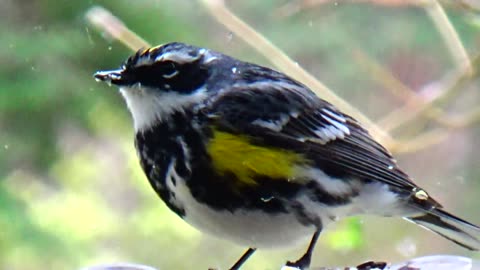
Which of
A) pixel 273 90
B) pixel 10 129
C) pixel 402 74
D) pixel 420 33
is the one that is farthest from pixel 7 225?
pixel 402 74

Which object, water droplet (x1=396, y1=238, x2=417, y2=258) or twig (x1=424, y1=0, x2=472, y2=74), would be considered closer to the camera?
twig (x1=424, y1=0, x2=472, y2=74)

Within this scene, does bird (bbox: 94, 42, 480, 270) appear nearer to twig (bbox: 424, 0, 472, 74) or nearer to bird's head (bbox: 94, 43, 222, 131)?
bird's head (bbox: 94, 43, 222, 131)

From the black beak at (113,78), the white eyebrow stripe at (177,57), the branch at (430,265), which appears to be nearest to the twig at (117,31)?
the white eyebrow stripe at (177,57)

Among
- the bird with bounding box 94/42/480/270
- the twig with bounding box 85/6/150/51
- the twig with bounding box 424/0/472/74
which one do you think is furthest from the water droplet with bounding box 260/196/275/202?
the twig with bounding box 424/0/472/74

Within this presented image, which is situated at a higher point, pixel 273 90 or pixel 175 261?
pixel 175 261

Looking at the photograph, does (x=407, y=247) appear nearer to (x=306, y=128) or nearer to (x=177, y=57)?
(x=306, y=128)

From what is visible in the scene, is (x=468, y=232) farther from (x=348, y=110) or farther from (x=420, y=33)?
(x=420, y=33)
